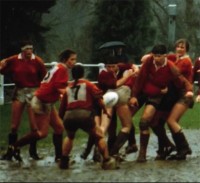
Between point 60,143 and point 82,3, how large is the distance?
1273 inches

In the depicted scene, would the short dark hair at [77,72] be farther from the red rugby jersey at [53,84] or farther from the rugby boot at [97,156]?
the rugby boot at [97,156]

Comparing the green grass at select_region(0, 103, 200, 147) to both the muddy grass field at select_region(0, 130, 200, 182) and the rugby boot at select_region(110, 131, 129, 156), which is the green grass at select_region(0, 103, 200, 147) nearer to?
the muddy grass field at select_region(0, 130, 200, 182)

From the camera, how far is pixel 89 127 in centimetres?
1109

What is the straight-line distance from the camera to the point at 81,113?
11.0 meters

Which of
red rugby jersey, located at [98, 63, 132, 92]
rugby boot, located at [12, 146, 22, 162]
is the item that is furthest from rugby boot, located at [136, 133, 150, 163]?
rugby boot, located at [12, 146, 22, 162]

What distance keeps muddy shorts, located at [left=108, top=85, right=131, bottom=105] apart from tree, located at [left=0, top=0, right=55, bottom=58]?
14.6m

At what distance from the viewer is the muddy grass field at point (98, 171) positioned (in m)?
10.2

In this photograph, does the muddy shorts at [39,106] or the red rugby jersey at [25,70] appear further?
the red rugby jersey at [25,70]

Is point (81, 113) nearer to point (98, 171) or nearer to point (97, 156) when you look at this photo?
point (98, 171)

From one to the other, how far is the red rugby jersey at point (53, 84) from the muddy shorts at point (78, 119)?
0.58m

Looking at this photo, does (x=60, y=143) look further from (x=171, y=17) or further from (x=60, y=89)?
(x=171, y=17)

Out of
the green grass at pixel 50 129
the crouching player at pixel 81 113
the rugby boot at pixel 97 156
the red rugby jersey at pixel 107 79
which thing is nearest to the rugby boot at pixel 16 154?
the rugby boot at pixel 97 156

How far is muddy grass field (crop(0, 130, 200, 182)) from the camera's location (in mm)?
10188

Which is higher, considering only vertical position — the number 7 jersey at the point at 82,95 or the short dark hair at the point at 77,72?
the short dark hair at the point at 77,72
